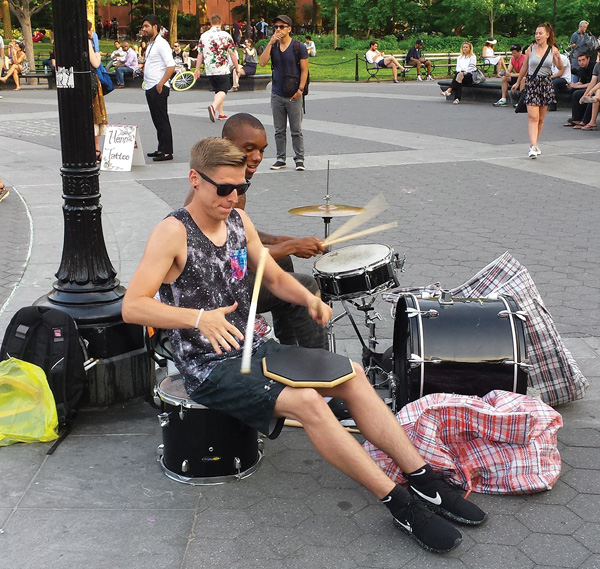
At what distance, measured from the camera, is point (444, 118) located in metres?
15.0

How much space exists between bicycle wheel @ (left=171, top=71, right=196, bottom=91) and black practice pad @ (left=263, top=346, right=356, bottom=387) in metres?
19.3

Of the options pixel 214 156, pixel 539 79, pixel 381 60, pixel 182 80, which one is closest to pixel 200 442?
pixel 214 156

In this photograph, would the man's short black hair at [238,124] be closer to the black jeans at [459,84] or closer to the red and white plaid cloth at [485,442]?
the red and white plaid cloth at [485,442]

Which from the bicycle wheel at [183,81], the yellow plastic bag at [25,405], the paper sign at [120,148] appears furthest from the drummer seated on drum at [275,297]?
the bicycle wheel at [183,81]

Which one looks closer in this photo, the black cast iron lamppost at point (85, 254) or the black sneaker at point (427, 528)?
the black sneaker at point (427, 528)

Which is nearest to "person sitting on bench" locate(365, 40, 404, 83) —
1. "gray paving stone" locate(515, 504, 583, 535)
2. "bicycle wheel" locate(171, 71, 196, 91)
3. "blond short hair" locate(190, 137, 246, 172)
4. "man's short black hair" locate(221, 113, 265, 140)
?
"bicycle wheel" locate(171, 71, 196, 91)

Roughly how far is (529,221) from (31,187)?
17.9 feet

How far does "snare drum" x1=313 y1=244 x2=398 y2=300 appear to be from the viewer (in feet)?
12.3

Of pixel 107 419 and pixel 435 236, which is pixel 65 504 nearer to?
pixel 107 419

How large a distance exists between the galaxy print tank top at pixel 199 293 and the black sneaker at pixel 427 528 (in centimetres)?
87

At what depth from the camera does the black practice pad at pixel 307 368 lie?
9.98 feet

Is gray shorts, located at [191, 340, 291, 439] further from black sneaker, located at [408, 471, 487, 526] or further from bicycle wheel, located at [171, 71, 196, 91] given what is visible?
bicycle wheel, located at [171, 71, 196, 91]

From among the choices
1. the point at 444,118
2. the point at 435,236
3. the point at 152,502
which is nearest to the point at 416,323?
the point at 152,502

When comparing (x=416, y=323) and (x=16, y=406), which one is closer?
(x=416, y=323)
